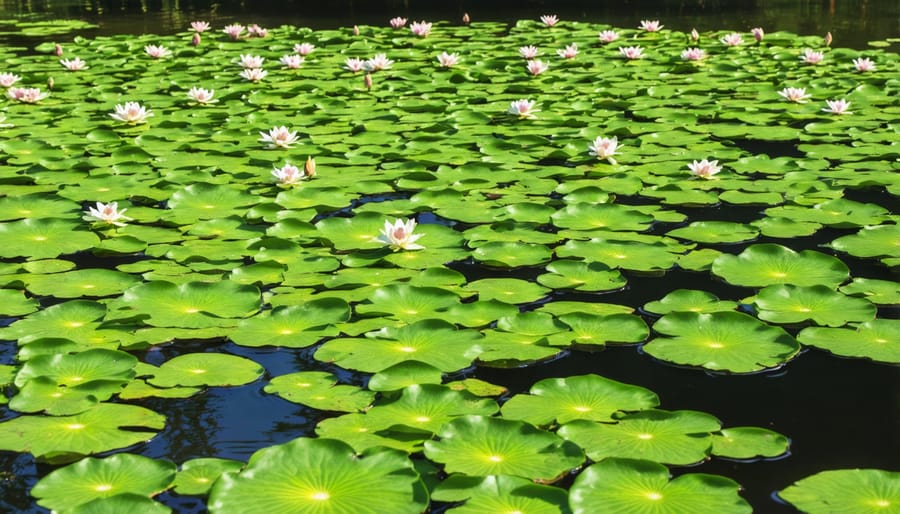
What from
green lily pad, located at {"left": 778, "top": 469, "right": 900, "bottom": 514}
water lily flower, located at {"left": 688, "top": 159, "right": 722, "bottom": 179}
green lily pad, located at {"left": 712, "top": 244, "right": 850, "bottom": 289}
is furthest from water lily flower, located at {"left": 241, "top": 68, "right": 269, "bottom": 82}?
green lily pad, located at {"left": 778, "top": 469, "right": 900, "bottom": 514}

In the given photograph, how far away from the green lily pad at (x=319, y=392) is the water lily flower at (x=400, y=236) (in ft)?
3.48

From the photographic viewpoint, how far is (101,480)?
2.40 metres

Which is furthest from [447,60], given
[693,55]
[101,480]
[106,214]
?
[101,480]

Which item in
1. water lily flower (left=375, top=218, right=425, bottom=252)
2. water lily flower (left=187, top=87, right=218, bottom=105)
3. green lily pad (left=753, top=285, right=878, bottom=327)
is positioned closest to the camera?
green lily pad (left=753, top=285, right=878, bottom=327)

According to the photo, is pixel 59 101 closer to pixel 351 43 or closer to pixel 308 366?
pixel 351 43

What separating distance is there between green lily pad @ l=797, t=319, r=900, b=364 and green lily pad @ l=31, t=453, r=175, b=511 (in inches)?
79.8

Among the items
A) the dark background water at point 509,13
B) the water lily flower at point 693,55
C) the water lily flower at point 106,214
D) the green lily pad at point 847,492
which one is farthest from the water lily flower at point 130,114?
the dark background water at point 509,13

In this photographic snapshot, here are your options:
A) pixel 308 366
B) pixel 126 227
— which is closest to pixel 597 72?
pixel 126 227

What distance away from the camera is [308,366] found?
3.13 metres

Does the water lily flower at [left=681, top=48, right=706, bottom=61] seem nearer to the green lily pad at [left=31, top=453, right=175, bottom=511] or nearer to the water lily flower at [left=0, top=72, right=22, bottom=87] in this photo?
the water lily flower at [left=0, top=72, right=22, bottom=87]

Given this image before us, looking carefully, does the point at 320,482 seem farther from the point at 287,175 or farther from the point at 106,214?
the point at 287,175

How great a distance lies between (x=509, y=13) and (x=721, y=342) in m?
10.7

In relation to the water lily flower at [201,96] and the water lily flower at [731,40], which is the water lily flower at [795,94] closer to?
the water lily flower at [731,40]

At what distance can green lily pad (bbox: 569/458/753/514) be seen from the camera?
225cm
